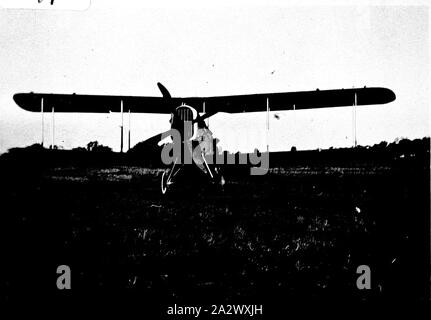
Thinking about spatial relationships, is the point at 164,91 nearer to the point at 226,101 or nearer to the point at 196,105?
the point at 196,105

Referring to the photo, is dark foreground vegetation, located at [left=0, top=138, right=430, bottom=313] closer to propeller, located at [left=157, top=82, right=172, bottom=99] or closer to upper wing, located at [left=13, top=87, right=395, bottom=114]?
upper wing, located at [left=13, top=87, right=395, bottom=114]

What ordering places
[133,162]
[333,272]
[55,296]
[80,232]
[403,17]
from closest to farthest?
[55,296], [333,272], [80,232], [403,17], [133,162]

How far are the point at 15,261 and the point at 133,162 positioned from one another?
12.1 ft

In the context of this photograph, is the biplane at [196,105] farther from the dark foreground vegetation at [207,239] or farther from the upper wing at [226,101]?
the dark foreground vegetation at [207,239]

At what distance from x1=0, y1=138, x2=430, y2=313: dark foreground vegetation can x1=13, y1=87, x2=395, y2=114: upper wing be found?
4.25ft

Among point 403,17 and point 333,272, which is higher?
point 403,17

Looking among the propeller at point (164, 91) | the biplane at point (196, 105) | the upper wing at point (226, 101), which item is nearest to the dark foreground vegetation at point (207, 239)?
the biplane at point (196, 105)

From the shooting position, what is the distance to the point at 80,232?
289 centimetres

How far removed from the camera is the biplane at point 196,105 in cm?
555

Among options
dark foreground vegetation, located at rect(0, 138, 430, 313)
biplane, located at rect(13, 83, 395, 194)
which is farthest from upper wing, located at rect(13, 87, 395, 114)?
dark foreground vegetation, located at rect(0, 138, 430, 313)

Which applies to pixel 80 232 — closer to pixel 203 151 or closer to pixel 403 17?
pixel 203 151

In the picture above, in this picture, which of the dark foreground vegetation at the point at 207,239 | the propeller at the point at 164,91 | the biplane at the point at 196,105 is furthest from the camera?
the propeller at the point at 164,91

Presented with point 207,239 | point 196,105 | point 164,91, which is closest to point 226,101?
point 196,105
